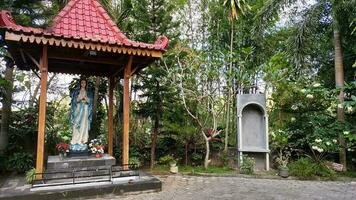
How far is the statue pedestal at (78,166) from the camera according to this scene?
5324mm

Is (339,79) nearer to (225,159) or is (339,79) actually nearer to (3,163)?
(225,159)

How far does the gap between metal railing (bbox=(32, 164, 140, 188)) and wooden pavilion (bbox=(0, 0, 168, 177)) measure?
0.20 meters

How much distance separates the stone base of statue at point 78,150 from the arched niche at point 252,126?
200 inches

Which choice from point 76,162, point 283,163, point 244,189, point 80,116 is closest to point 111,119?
A: point 80,116

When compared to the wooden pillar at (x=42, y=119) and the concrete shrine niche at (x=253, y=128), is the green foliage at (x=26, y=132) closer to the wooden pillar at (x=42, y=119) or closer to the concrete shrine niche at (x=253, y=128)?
the wooden pillar at (x=42, y=119)

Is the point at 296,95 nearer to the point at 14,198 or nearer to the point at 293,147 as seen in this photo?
the point at 293,147

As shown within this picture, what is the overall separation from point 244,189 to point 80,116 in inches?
161

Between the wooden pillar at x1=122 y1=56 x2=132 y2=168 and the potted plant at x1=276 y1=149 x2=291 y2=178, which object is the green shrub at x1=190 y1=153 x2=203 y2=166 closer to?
the potted plant at x1=276 y1=149 x2=291 y2=178

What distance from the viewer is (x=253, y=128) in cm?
912

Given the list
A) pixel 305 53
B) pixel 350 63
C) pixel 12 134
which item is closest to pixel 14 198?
pixel 12 134

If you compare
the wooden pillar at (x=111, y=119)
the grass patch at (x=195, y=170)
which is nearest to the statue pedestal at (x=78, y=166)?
the wooden pillar at (x=111, y=119)

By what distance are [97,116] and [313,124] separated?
720cm

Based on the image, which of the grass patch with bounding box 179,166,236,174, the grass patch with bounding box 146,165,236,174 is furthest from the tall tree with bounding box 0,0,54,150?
the grass patch with bounding box 179,166,236,174

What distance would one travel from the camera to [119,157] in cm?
833
